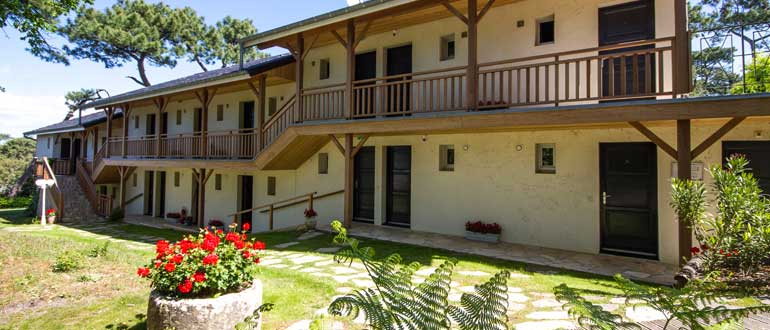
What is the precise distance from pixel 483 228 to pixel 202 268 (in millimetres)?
6251

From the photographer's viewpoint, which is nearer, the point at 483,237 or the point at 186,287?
the point at 186,287

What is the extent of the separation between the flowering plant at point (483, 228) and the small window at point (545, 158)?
59.9 inches

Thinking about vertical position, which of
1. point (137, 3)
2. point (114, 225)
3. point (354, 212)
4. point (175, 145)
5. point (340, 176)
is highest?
point (137, 3)

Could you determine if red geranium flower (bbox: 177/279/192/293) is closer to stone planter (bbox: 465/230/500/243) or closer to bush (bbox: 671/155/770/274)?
bush (bbox: 671/155/770/274)

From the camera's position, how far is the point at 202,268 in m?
3.82

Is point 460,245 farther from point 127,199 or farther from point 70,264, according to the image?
point 127,199

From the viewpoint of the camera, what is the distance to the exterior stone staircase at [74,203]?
17.9 meters

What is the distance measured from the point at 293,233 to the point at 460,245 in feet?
14.9

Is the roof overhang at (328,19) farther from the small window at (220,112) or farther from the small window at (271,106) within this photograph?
the small window at (220,112)

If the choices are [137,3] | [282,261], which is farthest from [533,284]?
[137,3]

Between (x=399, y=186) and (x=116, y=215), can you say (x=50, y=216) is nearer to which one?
(x=116, y=215)

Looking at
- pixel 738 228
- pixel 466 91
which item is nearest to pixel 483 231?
pixel 466 91

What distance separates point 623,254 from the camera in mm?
7348

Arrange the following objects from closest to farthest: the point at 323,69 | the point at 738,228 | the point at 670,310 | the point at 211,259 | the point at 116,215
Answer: the point at 670,310 → the point at 211,259 → the point at 738,228 → the point at 323,69 → the point at 116,215
